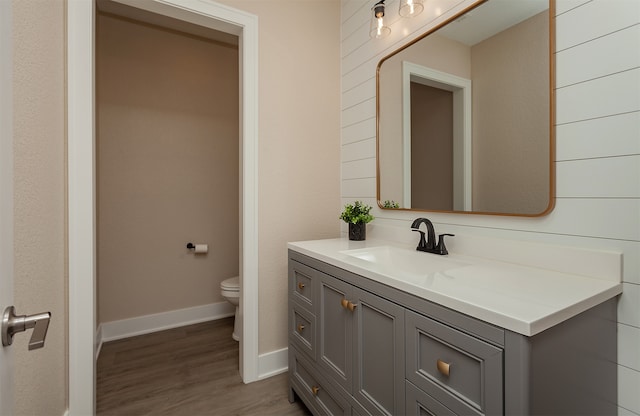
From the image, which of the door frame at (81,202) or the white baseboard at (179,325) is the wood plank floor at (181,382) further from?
the door frame at (81,202)

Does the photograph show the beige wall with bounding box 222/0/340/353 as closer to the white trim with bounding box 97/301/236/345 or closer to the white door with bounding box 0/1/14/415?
the white trim with bounding box 97/301/236/345

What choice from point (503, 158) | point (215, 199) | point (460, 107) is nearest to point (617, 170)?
point (503, 158)

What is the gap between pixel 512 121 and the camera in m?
1.27

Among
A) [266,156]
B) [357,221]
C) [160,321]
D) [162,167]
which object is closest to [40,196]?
[266,156]

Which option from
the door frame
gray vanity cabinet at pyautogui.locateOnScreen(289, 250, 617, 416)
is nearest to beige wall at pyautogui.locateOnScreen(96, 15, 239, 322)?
the door frame

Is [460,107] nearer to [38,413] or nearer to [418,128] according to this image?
[418,128]

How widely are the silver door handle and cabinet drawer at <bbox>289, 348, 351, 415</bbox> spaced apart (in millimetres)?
1118

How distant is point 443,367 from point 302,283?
2.93ft

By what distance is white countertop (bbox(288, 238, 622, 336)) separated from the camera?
73cm

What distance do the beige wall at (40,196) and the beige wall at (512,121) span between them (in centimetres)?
174

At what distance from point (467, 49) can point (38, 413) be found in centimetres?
232

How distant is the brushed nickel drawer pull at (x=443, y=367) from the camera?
845mm

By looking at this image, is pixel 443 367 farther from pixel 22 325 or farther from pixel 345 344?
pixel 22 325

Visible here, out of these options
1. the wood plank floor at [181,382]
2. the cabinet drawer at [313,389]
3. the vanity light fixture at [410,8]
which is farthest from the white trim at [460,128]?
the wood plank floor at [181,382]
